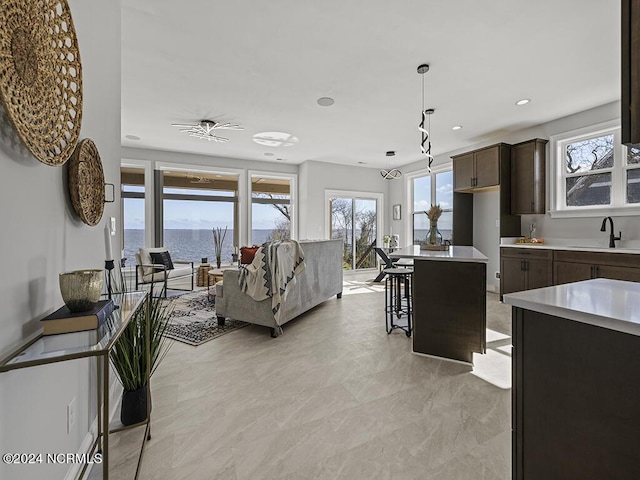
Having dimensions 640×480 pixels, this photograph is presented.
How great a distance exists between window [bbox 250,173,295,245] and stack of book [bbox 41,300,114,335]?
239 inches

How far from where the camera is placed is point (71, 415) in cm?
134

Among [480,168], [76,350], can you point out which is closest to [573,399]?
[76,350]

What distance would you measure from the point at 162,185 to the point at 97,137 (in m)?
5.01

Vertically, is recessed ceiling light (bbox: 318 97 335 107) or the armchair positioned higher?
recessed ceiling light (bbox: 318 97 335 107)

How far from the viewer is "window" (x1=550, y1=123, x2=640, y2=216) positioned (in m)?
3.90

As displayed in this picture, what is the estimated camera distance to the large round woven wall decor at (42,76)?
2.84 ft

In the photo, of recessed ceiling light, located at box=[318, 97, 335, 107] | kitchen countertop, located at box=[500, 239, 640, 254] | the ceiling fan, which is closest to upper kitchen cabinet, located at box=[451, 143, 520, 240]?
kitchen countertop, located at box=[500, 239, 640, 254]

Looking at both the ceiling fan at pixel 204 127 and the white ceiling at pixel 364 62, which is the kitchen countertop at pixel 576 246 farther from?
the ceiling fan at pixel 204 127

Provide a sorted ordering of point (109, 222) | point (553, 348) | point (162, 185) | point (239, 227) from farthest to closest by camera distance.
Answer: point (239, 227), point (162, 185), point (109, 222), point (553, 348)

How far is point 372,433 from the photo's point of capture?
1756 mm

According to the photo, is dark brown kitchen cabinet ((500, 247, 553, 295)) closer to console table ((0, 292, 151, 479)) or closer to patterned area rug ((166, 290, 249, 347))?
patterned area rug ((166, 290, 249, 347))

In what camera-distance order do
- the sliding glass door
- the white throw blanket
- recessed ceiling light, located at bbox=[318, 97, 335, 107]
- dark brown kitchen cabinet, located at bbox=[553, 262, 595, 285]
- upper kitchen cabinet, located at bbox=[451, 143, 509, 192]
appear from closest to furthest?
1. the white throw blanket
2. dark brown kitchen cabinet, located at bbox=[553, 262, 595, 285]
3. recessed ceiling light, located at bbox=[318, 97, 335, 107]
4. upper kitchen cabinet, located at bbox=[451, 143, 509, 192]
5. the sliding glass door

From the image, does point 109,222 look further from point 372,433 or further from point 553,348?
point 553,348

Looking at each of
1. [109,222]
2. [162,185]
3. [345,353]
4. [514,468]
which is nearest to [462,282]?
[345,353]
